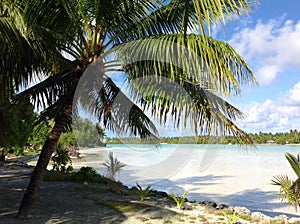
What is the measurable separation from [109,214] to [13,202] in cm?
225

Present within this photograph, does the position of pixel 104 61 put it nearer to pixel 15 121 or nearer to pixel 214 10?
pixel 15 121

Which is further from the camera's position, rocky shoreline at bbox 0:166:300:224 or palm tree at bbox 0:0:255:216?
rocky shoreline at bbox 0:166:300:224

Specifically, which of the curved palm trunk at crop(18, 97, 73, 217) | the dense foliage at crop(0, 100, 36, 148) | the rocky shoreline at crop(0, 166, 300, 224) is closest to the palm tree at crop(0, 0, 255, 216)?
the curved palm trunk at crop(18, 97, 73, 217)

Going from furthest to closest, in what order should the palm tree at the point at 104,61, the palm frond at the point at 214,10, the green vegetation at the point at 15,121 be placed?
the green vegetation at the point at 15,121 < the palm tree at the point at 104,61 < the palm frond at the point at 214,10

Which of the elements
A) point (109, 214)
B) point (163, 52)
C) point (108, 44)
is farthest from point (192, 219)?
point (108, 44)

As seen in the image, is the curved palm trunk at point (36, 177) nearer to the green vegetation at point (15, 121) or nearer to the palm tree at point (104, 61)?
the palm tree at point (104, 61)

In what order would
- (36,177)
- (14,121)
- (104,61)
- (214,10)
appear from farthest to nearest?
(14,121), (104,61), (36,177), (214,10)

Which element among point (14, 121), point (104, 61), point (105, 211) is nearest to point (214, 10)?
point (104, 61)

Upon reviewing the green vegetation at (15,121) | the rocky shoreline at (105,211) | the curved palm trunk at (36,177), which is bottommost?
the rocky shoreline at (105,211)

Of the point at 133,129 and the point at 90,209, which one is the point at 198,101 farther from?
the point at 90,209

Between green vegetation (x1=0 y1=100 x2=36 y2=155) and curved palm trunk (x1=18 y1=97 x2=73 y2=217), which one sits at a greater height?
green vegetation (x1=0 y1=100 x2=36 y2=155)

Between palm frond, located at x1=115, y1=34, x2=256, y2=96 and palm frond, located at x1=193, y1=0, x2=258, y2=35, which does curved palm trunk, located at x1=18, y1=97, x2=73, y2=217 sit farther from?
palm frond, located at x1=193, y1=0, x2=258, y2=35

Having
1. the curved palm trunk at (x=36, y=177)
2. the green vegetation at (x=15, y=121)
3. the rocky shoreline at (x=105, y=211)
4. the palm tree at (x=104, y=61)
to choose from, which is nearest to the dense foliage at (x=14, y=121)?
the green vegetation at (x=15, y=121)

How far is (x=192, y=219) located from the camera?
17.1 ft
